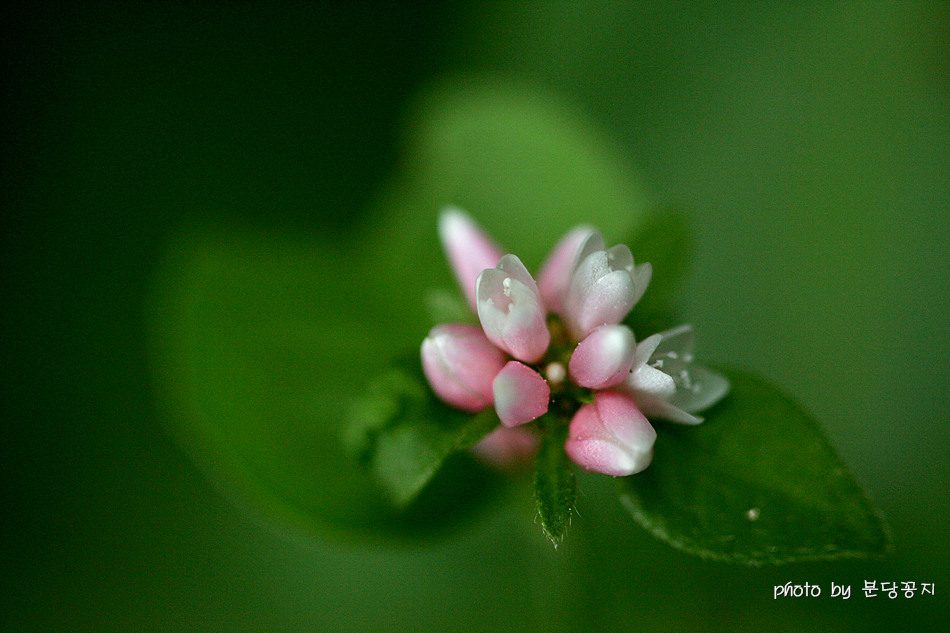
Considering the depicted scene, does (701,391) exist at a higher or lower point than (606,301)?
lower

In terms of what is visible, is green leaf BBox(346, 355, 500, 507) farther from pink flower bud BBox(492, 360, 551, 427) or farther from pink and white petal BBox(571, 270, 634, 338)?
pink and white petal BBox(571, 270, 634, 338)

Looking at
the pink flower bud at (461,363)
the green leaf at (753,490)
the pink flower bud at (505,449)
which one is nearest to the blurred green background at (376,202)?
the pink flower bud at (505,449)

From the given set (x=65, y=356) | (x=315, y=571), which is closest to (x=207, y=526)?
(x=315, y=571)

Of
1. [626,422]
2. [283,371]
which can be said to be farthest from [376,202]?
[626,422]

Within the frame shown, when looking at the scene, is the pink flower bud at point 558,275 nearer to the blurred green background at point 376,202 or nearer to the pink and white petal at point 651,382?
the pink and white petal at point 651,382

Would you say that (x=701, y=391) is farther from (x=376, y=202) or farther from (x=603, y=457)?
(x=376, y=202)

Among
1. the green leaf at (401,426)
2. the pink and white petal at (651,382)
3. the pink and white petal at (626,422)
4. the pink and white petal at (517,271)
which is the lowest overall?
the green leaf at (401,426)

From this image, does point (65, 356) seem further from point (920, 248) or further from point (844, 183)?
point (920, 248)
